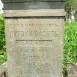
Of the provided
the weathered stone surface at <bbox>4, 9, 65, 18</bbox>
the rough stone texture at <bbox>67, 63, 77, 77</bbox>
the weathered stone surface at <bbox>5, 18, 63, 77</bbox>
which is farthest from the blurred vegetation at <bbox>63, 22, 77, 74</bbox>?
the weathered stone surface at <bbox>4, 9, 65, 18</bbox>

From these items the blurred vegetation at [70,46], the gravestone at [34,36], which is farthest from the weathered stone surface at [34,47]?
the blurred vegetation at [70,46]

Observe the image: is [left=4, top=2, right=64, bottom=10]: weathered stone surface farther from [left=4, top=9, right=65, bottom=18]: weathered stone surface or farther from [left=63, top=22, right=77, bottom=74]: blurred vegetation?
[left=63, top=22, right=77, bottom=74]: blurred vegetation

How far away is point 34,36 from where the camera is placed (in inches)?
172

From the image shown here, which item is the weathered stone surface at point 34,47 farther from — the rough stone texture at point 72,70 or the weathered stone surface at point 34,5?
the rough stone texture at point 72,70

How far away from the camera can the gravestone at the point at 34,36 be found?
422 cm

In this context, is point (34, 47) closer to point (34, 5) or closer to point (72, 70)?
point (34, 5)

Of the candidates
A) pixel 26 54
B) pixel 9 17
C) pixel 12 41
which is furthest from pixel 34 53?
pixel 9 17

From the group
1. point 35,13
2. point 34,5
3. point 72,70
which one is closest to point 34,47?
point 35,13

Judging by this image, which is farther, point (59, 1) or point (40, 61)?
point (40, 61)

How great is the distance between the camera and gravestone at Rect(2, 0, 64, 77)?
4219 millimetres

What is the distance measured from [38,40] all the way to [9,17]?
0.59 meters

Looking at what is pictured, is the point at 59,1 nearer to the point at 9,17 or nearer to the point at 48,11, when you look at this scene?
the point at 48,11

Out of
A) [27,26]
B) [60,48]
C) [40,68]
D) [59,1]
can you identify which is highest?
[59,1]

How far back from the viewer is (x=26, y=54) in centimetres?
447
